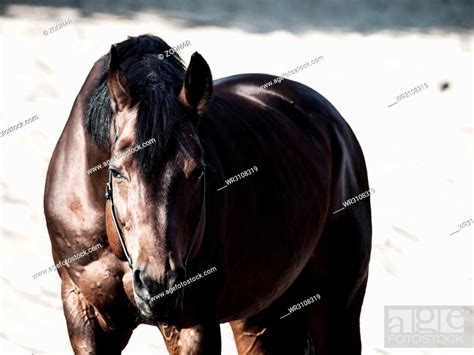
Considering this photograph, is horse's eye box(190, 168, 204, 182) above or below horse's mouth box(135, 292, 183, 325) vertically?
above

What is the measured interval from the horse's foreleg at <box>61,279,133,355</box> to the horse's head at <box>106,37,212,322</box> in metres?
0.45

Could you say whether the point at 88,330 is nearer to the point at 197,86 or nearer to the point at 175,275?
the point at 175,275

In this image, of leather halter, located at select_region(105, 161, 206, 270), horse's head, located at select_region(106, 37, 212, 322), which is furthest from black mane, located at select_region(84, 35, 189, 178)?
leather halter, located at select_region(105, 161, 206, 270)

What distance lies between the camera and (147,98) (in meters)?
4.09

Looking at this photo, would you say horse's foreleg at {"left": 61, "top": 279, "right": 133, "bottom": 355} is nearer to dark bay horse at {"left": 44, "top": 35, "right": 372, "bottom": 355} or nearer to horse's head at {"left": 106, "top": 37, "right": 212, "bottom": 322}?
dark bay horse at {"left": 44, "top": 35, "right": 372, "bottom": 355}

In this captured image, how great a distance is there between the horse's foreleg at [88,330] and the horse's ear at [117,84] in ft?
2.66

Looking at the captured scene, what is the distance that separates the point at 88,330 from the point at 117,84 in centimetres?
93

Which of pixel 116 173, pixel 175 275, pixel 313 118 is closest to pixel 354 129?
pixel 313 118

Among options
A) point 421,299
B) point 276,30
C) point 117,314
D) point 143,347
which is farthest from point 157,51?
point 276,30

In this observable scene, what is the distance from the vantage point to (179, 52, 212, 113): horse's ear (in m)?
4.14

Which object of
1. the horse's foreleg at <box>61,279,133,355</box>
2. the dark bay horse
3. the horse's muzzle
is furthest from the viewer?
the horse's foreleg at <box>61,279,133,355</box>

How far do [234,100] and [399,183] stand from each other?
13.3 feet

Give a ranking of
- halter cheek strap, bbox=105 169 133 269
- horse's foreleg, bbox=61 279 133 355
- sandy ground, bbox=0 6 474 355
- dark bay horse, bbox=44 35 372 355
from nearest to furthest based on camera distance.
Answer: dark bay horse, bbox=44 35 372 355, halter cheek strap, bbox=105 169 133 269, horse's foreleg, bbox=61 279 133 355, sandy ground, bbox=0 6 474 355

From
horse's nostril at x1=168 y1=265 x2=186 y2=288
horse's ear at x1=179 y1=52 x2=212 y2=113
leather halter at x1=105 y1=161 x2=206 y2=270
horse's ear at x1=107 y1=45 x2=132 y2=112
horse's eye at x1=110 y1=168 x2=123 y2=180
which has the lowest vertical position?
horse's nostril at x1=168 y1=265 x2=186 y2=288
